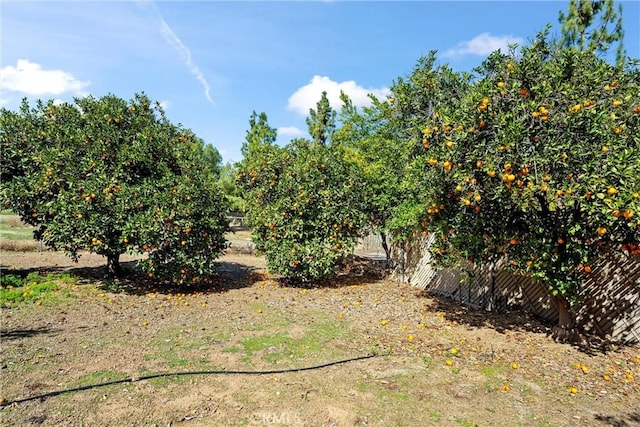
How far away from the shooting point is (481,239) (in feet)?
20.1

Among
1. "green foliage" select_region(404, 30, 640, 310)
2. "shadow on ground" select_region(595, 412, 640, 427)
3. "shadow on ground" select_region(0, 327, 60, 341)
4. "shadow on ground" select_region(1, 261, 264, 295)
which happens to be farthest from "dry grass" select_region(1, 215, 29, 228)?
"shadow on ground" select_region(595, 412, 640, 427)

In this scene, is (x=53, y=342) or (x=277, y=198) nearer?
(x=53, y=342)

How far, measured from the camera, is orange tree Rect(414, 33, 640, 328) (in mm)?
4648

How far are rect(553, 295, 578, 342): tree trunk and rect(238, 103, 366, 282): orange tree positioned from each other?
472 cm

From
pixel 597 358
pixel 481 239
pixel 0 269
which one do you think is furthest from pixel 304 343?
pixel 0 269

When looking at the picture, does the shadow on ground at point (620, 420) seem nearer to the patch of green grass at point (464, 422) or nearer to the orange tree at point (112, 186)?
the patch of green grass at point (464, 422)

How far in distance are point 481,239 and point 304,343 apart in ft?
10.0

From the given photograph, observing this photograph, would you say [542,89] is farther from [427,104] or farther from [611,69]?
[427,104]

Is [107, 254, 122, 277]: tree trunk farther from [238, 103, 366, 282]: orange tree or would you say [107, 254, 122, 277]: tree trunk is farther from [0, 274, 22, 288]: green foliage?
[238, 103, 366, 282]: orange tree

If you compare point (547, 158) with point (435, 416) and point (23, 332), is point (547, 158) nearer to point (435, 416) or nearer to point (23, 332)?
point (435, 416)

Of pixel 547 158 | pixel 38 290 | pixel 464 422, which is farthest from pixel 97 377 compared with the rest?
pixel 547 158

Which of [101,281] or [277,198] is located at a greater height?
[277,198]

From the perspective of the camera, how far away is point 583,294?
20.2 feet

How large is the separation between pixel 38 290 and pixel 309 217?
581cm
